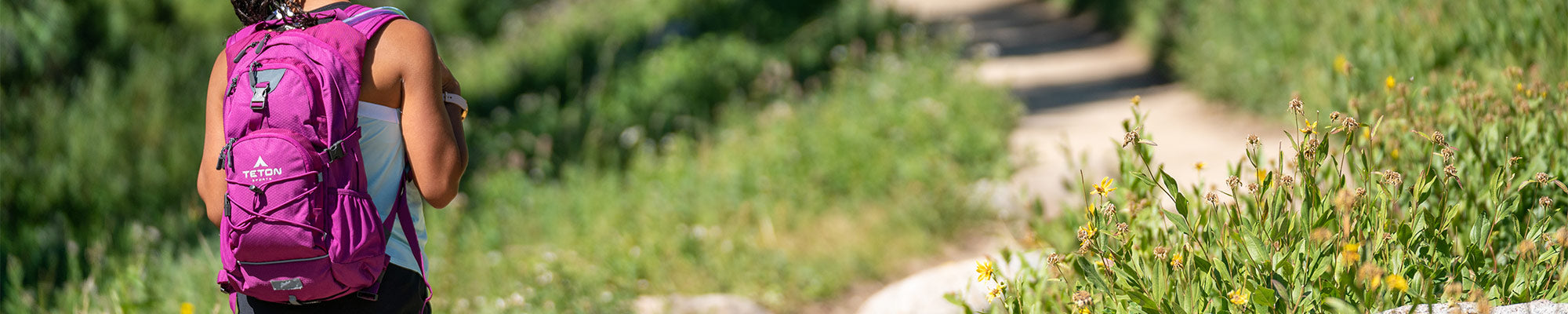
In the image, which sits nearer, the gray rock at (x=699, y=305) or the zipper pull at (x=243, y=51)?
the zipper pull at (x=243, y=51)

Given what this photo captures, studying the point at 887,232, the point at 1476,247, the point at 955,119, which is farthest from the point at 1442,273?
the point at 955,119

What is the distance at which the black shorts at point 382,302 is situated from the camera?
6.66ft

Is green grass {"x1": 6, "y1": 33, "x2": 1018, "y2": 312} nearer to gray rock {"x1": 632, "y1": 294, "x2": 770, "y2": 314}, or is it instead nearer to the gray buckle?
gray rock {"x1": 632, "y1": 294, "x2": 770, "y2": 314}

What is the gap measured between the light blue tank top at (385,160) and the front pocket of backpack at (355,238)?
0.19 ft

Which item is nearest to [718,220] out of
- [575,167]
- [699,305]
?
[699,305]

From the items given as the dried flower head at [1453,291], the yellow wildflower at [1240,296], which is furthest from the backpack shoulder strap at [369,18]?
the dried flower head at [1453,291]

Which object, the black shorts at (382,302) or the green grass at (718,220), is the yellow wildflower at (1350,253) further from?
the green grass at (718,220)

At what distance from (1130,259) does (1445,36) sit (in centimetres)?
290

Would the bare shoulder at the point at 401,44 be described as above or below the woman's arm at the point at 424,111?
above

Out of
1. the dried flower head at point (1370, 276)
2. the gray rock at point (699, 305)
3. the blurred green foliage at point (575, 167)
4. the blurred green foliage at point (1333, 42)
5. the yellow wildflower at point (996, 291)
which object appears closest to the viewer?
the dried flower head at point (1370, 276)

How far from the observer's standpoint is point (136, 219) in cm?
562

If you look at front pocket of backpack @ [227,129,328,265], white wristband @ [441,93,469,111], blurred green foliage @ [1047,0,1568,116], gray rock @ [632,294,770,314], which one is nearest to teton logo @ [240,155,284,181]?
front pocket of backpack @ [227,129,328,265]

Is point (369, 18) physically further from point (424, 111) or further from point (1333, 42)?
point (1333, 42)

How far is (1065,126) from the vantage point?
8.20 metres
